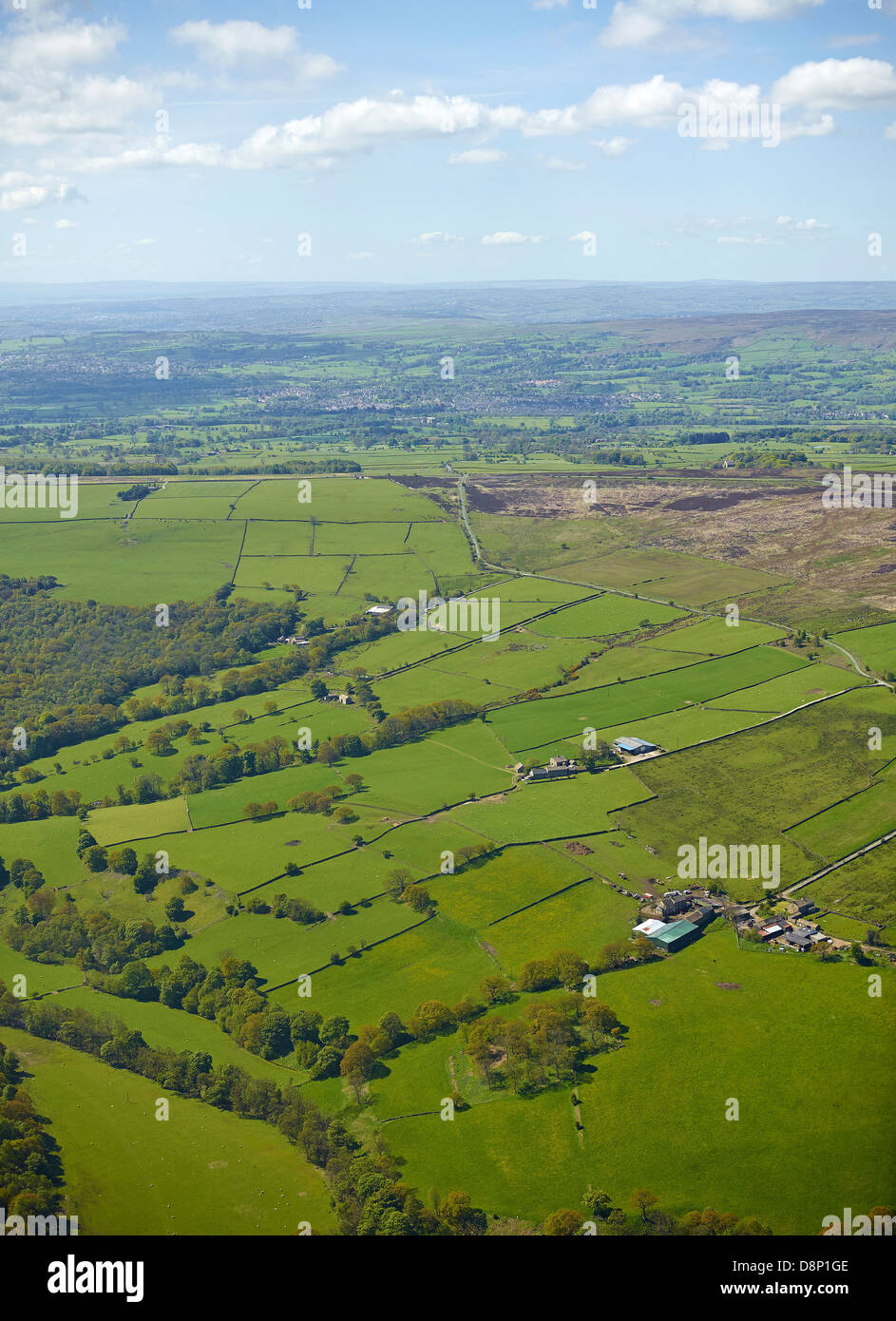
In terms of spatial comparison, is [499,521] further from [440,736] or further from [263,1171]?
[263,1171]

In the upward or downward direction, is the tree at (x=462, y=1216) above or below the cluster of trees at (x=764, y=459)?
below

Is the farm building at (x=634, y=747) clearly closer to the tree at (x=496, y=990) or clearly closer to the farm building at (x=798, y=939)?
the farm building at (x=798, y=939)

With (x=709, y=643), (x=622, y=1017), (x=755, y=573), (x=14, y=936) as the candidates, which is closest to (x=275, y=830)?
(x=14, y=936)

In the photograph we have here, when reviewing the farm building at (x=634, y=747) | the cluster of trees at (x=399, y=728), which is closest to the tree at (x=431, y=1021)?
the farm building at (x=634, y=747)

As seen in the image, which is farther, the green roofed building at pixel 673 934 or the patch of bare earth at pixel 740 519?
the patch of bare earth at pixel 740 519
